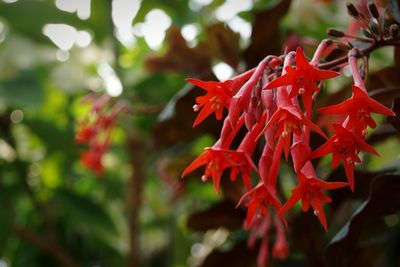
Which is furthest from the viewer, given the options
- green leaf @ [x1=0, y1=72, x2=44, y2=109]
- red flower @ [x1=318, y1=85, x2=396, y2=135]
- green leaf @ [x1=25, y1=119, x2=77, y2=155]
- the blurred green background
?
green leaf @ [x1=25, y1=119, x2=77, y2=155]

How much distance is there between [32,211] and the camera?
180 centimetres

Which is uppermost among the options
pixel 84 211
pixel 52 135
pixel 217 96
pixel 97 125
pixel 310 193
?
pixel 217 96

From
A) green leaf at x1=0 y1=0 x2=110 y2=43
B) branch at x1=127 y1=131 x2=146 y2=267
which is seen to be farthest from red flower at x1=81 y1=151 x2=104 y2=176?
green leaf at x1=0 y1=0 x2=110 y2=43

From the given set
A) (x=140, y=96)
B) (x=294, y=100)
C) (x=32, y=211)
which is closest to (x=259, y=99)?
(x=294, y=100)

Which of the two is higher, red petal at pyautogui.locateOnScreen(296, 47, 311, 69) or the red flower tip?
red petal at pyautogui.locateOnScreen(296, 47, 311, 69)

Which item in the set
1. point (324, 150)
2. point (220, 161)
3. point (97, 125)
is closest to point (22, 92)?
point (97, 125)

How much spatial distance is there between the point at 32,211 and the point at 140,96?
1.72 feet

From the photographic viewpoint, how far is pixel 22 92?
5.31 feet

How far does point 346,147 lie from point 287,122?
0.07m

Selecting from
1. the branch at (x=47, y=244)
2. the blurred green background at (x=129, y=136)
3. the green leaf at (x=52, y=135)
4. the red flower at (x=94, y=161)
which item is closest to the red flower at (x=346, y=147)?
the blurred green background at (x=129, y=136)

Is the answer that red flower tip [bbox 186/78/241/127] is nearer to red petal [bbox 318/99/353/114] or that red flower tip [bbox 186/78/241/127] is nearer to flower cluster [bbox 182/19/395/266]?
flower cluster [bbox 182/19/395/266]

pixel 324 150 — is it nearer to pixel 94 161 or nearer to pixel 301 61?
pixel 301 61

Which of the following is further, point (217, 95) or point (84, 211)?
point (84, 211)

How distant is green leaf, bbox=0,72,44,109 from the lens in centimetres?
157
